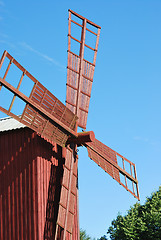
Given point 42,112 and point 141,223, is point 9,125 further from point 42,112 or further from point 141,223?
point 141,223

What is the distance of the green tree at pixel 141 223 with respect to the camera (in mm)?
27594

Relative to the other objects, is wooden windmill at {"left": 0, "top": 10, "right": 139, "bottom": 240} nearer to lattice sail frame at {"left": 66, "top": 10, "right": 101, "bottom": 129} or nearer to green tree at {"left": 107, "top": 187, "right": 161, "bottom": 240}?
lattice sail frame at {"left": 66, "top": 10, "right": 101, "bottom": 129}

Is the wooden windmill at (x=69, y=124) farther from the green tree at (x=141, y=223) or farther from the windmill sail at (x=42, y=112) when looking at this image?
the green tree at (x=141, y=223)

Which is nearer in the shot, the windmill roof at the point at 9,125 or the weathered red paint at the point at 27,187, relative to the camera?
the weathered red paint at the point at 27,187

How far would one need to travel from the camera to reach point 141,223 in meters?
27.9

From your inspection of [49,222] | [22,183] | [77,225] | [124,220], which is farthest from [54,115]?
[124,220]

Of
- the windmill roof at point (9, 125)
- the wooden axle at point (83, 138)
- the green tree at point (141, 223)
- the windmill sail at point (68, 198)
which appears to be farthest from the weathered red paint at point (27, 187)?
the green tree at point (141, 223)

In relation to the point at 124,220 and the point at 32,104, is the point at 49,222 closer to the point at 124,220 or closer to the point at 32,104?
the point at 32,104

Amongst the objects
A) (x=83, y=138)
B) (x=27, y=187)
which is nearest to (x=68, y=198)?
(x=27, y=187)

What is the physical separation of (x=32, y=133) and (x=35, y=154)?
0.76 metres

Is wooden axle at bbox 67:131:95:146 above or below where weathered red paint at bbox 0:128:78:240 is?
above

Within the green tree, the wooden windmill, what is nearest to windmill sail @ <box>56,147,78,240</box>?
the wooden windmill

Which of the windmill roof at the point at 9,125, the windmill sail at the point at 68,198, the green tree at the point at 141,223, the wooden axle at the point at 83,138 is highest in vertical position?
the green tree at the point at 141,223

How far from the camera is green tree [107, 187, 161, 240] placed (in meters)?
27.6
